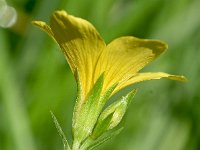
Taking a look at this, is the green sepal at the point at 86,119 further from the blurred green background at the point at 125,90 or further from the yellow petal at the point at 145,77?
the blurred green background at the point at 125,90

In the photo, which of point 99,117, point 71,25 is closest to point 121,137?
point 99,117

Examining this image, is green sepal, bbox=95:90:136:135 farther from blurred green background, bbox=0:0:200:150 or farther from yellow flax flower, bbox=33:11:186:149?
blurred green background, bbox=0:0:200:150

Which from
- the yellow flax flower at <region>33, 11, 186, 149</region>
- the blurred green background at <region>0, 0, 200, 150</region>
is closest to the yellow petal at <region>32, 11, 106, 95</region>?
the yellow flax flower at <region>33, 11, 186, 149</region>

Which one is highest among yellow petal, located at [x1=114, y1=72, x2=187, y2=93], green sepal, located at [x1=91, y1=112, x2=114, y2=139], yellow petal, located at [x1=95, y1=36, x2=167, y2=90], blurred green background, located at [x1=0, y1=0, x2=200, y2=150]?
yellow petal, located at [x1=95, y1=36, x2=167, y2=90]

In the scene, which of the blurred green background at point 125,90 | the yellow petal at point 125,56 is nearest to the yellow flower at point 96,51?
the yellow petal at point 125,56

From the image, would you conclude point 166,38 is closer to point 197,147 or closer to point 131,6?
point 131,6

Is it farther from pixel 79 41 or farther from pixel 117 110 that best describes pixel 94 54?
pixel 117 110

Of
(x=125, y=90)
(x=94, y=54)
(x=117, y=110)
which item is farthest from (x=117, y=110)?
(x=125, y=90)
